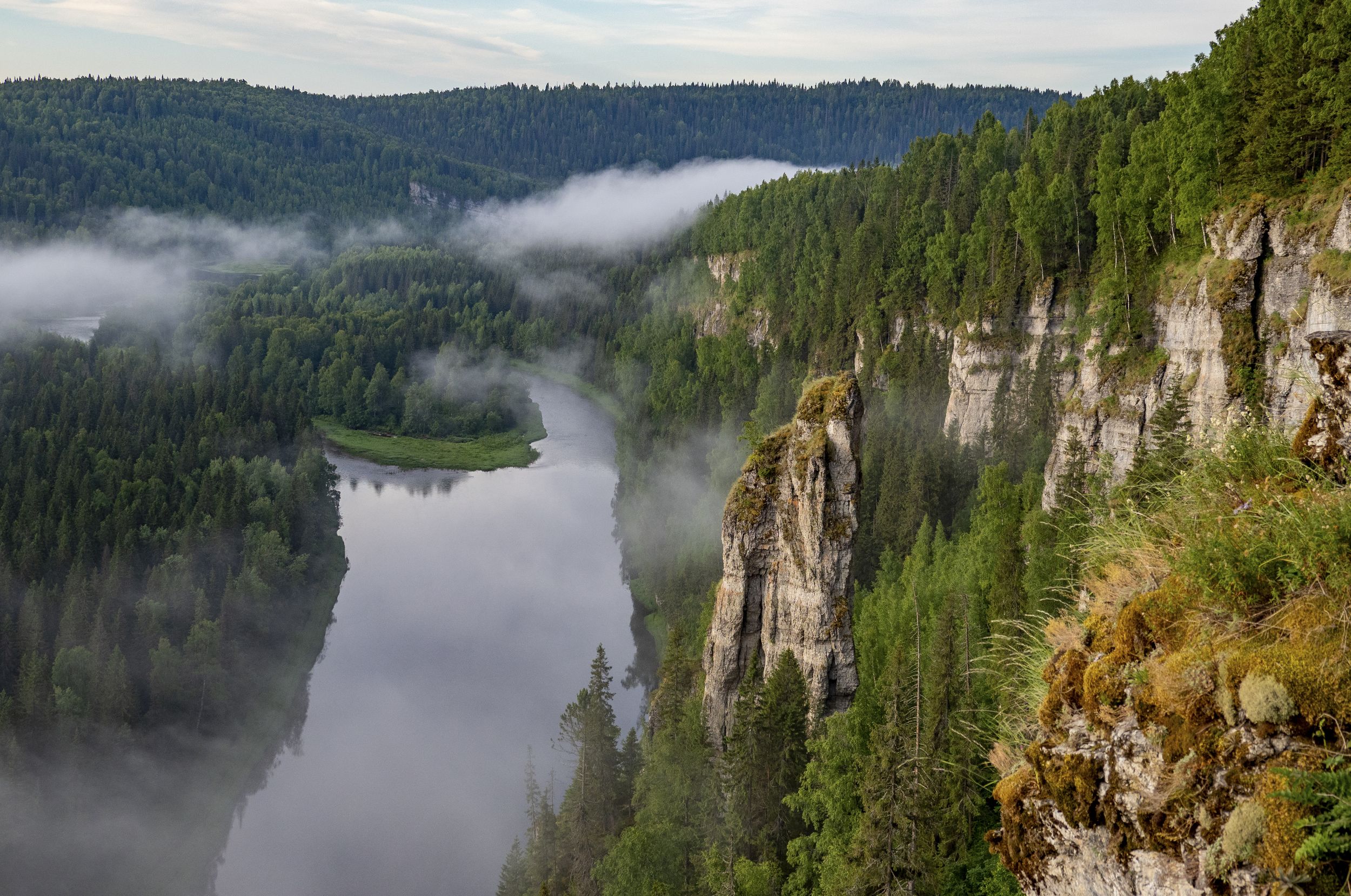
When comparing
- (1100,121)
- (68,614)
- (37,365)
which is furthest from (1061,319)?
(37,365)

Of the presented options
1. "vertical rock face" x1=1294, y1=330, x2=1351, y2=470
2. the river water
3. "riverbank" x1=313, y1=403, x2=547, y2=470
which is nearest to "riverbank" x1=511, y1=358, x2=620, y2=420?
"riverbank" x1=313, y1=403, x2=547, y2=470

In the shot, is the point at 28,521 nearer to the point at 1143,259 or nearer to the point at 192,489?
the point at 192,489

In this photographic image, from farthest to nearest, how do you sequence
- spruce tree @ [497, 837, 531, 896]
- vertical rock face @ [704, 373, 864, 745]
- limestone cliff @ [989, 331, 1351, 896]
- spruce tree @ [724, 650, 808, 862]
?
spruce tree @ [497, 837, 531, 896]
vertical rock face @ [704, 373, 864, 745]
spruce tree @ [724, 650, 808, 862]
limestone cliff @ [989, 331, 1351, 896]

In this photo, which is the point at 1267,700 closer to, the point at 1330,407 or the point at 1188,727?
the point at 1188,727

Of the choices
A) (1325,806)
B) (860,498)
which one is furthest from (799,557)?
(1325,806)

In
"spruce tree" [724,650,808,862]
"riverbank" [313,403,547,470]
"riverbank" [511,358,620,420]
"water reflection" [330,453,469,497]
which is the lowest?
"water reflection" [330,453,469,497]

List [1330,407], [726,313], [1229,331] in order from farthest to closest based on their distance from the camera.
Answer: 1. [726,313]
2. [1229,331]
3. [1330,407]

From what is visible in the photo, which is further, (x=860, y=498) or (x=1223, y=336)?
(x=1223, y=336)

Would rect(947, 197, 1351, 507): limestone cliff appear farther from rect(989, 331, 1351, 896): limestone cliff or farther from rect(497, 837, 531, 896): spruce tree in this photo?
rect(989, 331, 1351, 896): limestone cliff
